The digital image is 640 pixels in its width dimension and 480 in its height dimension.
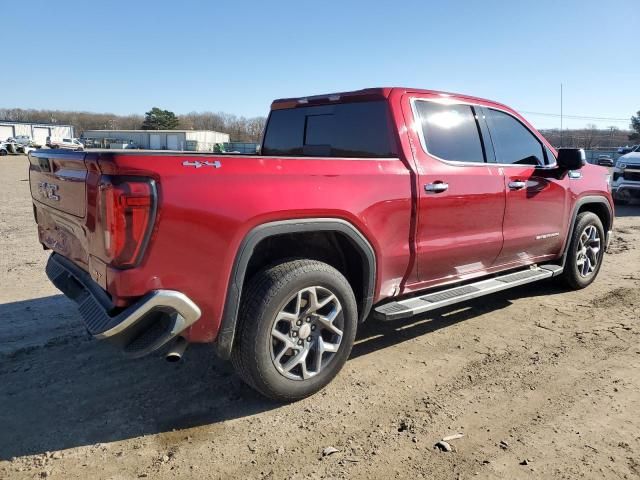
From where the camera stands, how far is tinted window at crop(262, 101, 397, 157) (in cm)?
385

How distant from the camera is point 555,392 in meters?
3.39

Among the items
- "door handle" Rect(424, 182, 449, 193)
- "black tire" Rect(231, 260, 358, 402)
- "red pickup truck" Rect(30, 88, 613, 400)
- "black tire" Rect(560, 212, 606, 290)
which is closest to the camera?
"red pickup truck" Rect(30, 88, 613, 400)

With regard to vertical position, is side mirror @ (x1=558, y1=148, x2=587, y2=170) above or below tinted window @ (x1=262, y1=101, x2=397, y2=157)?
below

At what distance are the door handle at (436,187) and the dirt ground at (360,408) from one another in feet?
4.22

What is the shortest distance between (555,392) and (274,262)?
206 cm

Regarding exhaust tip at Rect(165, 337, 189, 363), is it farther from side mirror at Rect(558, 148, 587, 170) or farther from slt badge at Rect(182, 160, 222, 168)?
side mirror at Rect(558, 148, 587, 170)

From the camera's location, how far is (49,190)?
3270 mm

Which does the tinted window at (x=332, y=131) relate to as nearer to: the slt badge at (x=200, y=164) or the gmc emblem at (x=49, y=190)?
the slt badge at (x=200, y=164)

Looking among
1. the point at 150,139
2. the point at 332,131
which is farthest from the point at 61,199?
the point at 150,139

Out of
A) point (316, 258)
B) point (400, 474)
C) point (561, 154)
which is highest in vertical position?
point (561, 154)

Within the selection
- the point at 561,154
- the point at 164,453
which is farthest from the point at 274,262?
the point at 561,154

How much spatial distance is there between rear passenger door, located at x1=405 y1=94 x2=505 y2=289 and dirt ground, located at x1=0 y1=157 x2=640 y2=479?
70 cm

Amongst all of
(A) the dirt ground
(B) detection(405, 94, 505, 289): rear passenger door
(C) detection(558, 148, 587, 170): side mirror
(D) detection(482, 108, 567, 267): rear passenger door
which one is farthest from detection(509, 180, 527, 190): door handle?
(A) the dirt ground

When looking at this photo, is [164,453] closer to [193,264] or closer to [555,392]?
[193,264]
